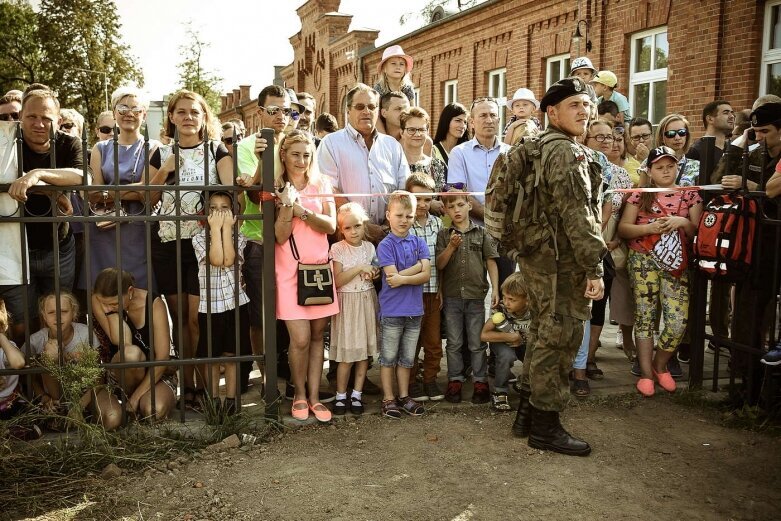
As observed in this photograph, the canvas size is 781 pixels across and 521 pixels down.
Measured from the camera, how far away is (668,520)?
11.4 feet

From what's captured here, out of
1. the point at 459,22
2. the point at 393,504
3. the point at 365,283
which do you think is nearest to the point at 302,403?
the point at 365,283

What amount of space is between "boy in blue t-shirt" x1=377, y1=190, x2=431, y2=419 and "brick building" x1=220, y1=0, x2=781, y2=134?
7668 mm

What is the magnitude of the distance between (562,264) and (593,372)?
1.90m

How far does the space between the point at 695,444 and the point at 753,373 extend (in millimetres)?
909

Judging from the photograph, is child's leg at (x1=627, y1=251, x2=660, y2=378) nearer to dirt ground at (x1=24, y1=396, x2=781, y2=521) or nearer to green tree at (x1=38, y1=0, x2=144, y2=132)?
dirt ground at (x1=24, y1=396, x2=781, y2=521)

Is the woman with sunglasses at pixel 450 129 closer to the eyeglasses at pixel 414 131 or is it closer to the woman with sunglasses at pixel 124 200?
the eyeglasses at pixel 414 131

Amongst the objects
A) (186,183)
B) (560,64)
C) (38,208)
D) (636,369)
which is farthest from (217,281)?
(560,64)

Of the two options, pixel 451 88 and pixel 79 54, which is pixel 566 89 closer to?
pixel 451 88

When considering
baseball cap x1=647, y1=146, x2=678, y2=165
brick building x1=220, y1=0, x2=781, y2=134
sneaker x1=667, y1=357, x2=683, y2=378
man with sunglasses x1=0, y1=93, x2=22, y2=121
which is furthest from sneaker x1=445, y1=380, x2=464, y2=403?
brick building x1=220, y1=0, x2=781, y2=134

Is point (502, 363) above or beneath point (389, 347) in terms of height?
beneath

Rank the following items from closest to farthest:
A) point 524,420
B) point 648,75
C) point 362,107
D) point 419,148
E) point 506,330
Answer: point 524,420 < point 506,330 < point 362,107 < point 419,148 < point 648,75

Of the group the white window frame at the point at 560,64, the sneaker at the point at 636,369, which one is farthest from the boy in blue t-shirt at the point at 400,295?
the white window frame at the point at 560,64

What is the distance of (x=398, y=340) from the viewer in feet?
16.5

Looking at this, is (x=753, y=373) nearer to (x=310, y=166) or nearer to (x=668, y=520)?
(x=668, y=520)
